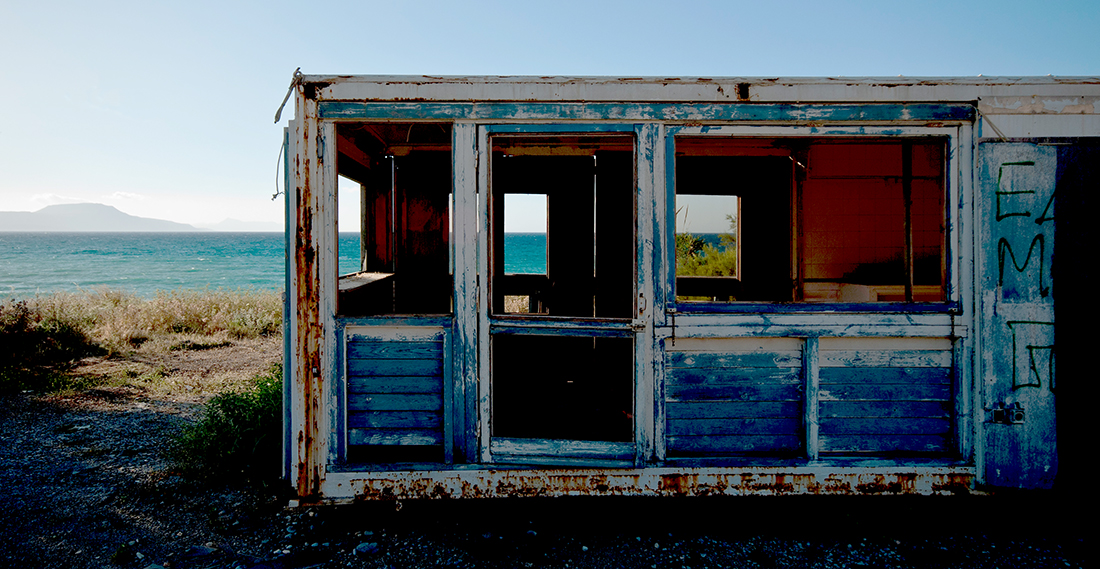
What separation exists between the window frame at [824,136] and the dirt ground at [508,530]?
1.17m

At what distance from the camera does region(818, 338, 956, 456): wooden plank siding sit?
2961 mm

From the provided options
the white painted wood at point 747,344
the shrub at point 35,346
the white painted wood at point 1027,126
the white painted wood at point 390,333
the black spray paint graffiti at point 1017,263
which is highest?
the white painted wood at point 1027,126

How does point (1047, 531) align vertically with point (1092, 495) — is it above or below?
below

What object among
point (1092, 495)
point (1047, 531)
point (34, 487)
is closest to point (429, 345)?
point (34, 487)

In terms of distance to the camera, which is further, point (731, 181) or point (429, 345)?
point (731, 181)

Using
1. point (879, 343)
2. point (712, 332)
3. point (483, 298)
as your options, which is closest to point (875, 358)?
point (879, 343)

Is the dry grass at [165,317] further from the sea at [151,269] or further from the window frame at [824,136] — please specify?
the sea at [151,269]

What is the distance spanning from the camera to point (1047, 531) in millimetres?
2861

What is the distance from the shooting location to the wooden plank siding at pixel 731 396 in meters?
2.97

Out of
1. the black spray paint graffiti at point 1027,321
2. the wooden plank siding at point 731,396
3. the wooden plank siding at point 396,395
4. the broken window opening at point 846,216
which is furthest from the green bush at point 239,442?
the black spray paint graffiti at point 1027,321

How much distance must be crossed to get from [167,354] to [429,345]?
20.4 feet

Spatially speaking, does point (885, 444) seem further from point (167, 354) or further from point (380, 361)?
point (167, 354)

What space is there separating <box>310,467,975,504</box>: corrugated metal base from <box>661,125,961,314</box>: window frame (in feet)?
2.86

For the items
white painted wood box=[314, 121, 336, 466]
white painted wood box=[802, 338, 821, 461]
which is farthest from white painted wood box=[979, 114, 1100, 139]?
white painted wood box=[314, 121, 336, 466]
